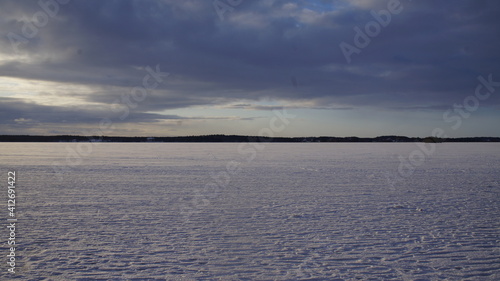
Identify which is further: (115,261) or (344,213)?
(344,213)

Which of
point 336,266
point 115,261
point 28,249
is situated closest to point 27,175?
point 28,249

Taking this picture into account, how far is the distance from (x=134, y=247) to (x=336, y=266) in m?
3.49

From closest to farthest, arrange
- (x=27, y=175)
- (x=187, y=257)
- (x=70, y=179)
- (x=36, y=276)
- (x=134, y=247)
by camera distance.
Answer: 1. (x=36, y=276)
2. (x=187, y=257)
3. (x=134, y=247)
4. (x=70, y=179)
5. (x=27, y=175)

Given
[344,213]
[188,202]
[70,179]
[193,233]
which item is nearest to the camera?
[193,233]

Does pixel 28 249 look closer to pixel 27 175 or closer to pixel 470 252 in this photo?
pixel 470 252

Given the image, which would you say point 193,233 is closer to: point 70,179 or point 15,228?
point 15,228

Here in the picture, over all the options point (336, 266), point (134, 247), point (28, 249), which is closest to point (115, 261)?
point (134, 247)

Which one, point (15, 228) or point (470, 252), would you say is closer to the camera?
point (470, 252)

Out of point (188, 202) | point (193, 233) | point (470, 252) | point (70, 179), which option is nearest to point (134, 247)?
point (193, 233)

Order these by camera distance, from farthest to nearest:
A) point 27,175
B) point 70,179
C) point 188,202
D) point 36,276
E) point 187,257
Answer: point 27,175, point 70,179, point 188,202, point 187,257, point 36,276

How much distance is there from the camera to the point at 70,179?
18203 mm

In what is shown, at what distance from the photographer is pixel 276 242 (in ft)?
25.2

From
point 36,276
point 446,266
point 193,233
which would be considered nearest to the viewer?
point 36,276

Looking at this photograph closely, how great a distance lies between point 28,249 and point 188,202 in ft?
17.1
